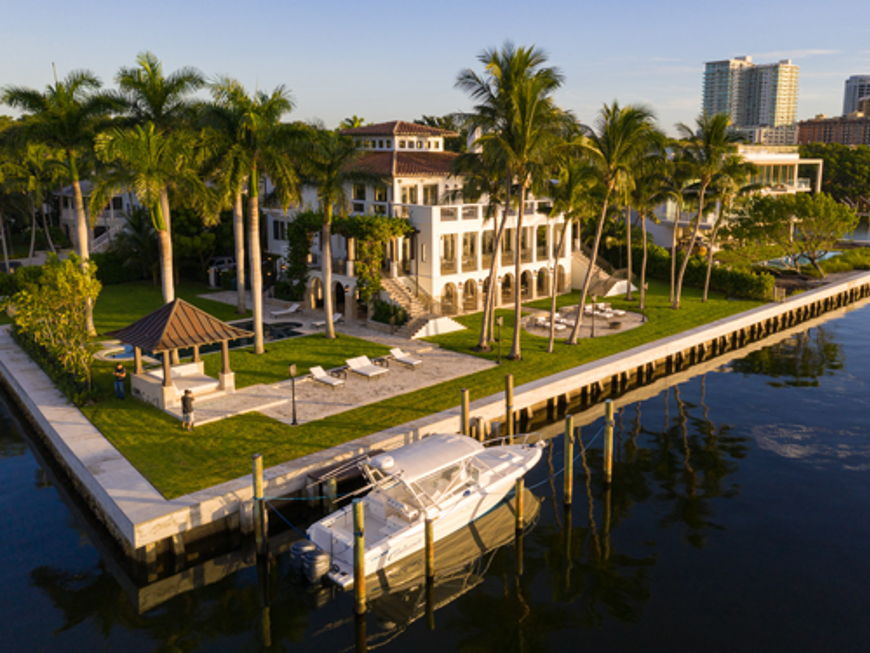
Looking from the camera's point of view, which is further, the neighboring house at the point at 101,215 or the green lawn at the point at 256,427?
the neighboring house at the point at 101,215

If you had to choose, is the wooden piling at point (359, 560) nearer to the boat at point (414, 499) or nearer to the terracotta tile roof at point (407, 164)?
the boat at point (414, 499)

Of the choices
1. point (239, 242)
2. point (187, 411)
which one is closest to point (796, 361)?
point (239, 242)

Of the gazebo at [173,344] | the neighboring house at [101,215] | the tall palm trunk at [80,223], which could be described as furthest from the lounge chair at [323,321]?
the neighboring house at [101,215]

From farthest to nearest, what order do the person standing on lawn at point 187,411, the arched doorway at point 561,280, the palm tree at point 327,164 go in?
the arched doorway at point 561,280 < the palm tree at point 327,164 < the person standing on lawn at point 187,411

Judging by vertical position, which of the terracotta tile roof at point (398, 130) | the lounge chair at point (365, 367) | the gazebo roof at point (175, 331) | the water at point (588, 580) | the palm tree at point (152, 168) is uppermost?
the terracotta tile roof at point (398, 130)

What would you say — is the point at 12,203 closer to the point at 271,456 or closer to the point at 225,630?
the point at 271,456

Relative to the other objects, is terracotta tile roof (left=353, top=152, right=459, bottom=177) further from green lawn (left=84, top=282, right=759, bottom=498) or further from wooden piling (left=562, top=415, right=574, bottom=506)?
wooden piling (left=562, top=415, right=574, bottom=506)

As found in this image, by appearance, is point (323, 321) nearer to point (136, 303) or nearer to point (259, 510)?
point (136, 303)

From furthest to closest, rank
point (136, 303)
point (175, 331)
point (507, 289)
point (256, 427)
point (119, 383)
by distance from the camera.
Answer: point (507, 289)
point (136, 303)
point (119, 383)
point (175, 331)
point (256, 427)
